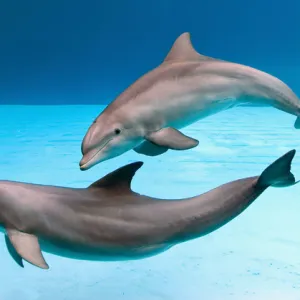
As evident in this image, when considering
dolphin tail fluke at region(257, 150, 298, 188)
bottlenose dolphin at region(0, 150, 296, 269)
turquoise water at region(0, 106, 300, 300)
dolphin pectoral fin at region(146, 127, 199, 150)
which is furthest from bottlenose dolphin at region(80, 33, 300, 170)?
turquoise water at region(0, 106, 300, 300)

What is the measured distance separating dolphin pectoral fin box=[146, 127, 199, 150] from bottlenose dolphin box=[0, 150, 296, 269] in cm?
17

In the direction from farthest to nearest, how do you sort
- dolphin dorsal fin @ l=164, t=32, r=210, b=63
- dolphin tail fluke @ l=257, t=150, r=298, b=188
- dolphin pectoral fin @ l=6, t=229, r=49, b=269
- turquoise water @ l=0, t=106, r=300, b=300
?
1. turquoise water @ l=0, t=106, r=300, b=300
2. dolphin dorsal fin @ l=164, t=32, r=210, b=63
3. dolphin tail fluke @ l=257, t=150, r=298, b=188
4. dolphin pectoral fin @ l=6, t=229, r=49, b=269

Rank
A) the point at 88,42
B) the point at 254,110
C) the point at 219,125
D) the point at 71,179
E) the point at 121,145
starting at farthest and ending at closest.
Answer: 1. the point at 88,42
2. the point at 254,110
3. the point at 219,125
4. the point at 71,179
5. the point at 121,145

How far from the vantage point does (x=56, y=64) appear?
1393 centimetres

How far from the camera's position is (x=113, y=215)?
253 centimetres

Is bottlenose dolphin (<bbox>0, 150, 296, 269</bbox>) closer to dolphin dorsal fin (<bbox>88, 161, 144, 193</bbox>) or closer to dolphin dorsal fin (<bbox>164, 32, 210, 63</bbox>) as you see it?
dolphin dorsal fin (<bbox>88, 161, 144, 193</bbox>)

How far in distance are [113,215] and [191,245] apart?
1.69 metres

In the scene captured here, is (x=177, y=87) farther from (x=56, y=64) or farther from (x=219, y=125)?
(x=56, y=64)

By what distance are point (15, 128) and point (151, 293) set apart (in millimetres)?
7086

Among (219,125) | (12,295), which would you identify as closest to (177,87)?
(12,295)

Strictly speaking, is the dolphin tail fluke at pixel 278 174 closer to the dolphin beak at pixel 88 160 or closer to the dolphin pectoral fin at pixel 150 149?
the dolphin pectoral fin at pixel 150 149

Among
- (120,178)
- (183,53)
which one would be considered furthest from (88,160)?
(183,53)

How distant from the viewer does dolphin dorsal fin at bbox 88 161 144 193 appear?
247 centimetres

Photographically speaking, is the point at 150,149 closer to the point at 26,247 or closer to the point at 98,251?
the point at 98,251
